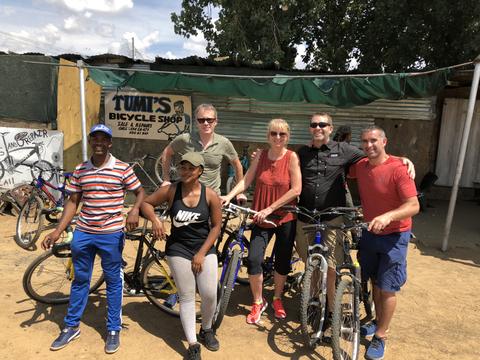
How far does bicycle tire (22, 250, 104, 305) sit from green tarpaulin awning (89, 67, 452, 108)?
3941mm

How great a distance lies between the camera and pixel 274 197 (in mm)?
3348

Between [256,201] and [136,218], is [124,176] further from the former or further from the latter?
[256,201]

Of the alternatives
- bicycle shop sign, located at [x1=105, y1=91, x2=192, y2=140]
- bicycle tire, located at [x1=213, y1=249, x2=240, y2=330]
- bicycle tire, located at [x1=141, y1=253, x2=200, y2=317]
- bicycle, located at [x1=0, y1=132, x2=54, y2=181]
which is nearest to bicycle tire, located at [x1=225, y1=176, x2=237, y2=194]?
bicycle shop sign, located at [x1=105, y1=91, x2=192, y2=140]

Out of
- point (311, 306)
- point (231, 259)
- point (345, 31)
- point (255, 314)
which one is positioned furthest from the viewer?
point (345, 31)

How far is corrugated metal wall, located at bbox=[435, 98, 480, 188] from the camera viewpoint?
8.96 m

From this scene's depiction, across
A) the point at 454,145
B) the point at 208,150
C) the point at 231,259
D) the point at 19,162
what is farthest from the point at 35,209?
the point at 454,145

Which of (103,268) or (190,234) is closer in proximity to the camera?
(190,234)

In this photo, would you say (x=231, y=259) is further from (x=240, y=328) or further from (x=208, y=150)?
(x=208, y=150)

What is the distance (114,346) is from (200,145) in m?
1.87

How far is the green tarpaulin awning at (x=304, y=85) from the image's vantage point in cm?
634

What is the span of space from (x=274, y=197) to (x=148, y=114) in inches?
240

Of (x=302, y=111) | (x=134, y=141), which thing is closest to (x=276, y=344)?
(x=302, y=111)

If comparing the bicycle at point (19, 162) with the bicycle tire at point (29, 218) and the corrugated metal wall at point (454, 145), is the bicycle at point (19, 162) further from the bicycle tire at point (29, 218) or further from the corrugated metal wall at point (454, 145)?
the corrugated metal wall at point (454, 145)

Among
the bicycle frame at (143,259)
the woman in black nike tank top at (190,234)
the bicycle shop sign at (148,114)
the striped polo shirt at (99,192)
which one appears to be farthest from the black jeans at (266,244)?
the bicycle shop sign at (148,114)
